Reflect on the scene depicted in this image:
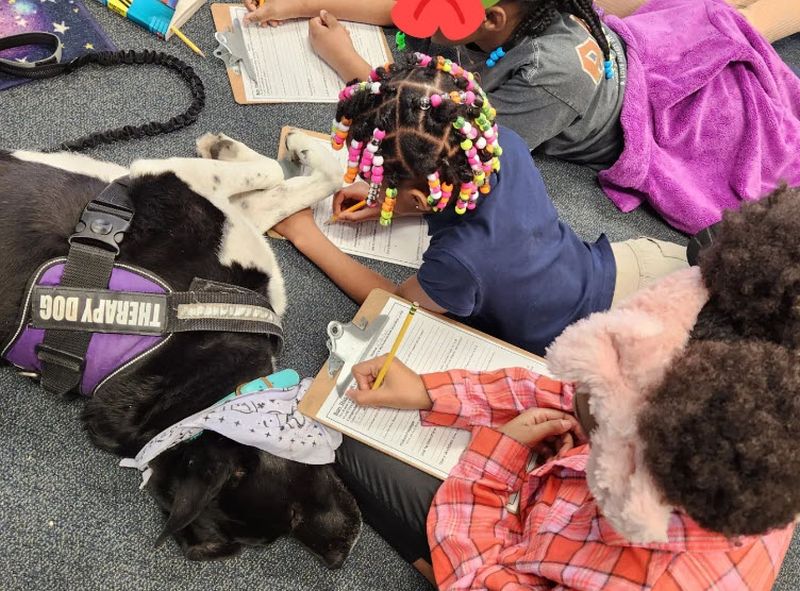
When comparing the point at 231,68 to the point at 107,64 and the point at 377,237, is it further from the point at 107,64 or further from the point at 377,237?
the point at 377,237

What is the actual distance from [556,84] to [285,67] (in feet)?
2.63

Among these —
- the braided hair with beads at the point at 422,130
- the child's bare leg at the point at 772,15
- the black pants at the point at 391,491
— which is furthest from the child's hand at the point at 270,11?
the child's bare leg at the point at 772,15

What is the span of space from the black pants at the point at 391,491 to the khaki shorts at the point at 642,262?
2.09 feet

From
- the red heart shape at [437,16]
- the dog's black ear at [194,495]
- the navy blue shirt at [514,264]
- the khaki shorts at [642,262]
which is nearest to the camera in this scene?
the dog's black ear at [194,495]

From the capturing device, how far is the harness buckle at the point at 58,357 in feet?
3.35

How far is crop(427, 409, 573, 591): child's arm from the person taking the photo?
1.06 meters

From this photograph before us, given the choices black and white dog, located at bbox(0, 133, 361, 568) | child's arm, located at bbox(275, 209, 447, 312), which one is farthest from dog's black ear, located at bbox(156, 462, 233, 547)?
child's arm, located at bbox(275, 209, 447, 312)

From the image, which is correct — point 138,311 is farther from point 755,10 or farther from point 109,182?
point 755,10

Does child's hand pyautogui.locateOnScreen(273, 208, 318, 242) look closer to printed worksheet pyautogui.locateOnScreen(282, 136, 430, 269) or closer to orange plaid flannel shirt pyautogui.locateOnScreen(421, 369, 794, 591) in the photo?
printed worksheet pyautogui.locateOnScreen(282, 136, 430, 269)

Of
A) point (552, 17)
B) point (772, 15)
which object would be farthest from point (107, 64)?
point (772, 15)

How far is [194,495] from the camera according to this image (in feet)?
3.16

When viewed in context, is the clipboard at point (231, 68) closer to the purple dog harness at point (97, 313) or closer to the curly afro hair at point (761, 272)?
the purple dog harness at point (97, 313)

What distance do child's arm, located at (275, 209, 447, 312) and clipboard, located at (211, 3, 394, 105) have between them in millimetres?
452

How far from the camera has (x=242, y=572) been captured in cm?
125
